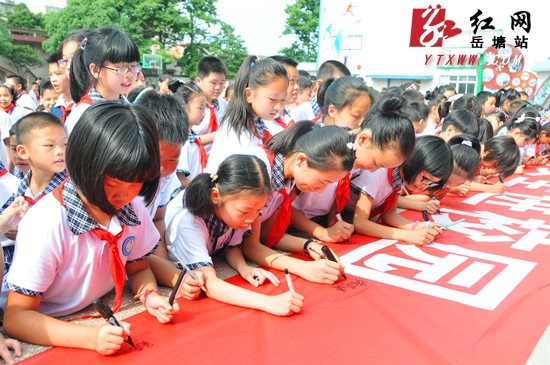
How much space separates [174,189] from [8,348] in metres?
1.06

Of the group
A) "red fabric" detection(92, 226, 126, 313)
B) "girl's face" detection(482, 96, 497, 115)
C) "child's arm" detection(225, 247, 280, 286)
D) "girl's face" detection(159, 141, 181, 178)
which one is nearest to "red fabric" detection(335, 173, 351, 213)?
"child's arm" detection(225, 247, 280, 286)

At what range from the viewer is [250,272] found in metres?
1.54

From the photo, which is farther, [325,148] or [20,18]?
[20,18]

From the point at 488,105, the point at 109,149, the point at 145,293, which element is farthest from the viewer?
the point at 488,105

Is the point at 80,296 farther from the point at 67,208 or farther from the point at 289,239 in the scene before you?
the point at 289,239

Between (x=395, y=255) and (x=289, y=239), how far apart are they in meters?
0.46

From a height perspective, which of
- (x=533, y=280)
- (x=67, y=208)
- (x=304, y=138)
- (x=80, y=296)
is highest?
(x=304, y=138)

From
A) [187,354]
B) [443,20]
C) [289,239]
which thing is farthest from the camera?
[443,20]

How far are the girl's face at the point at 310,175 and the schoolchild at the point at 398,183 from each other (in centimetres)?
53

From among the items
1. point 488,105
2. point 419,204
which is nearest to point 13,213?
point 419,204

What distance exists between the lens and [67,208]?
1086mm

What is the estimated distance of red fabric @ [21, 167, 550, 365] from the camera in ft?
3.63

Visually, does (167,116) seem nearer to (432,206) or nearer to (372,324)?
Answer: (372,324)

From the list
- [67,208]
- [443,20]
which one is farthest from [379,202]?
[443,20]
